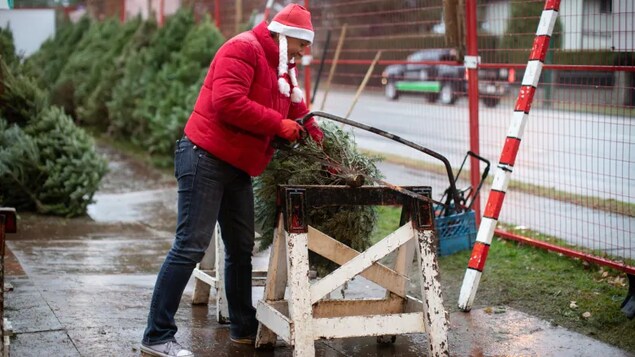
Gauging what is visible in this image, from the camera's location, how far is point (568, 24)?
706cm

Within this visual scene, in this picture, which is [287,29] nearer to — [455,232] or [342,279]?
[342,279]

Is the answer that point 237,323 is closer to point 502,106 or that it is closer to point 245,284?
point 245,284

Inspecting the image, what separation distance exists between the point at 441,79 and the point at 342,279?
165 inches

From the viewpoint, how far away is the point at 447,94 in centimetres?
878

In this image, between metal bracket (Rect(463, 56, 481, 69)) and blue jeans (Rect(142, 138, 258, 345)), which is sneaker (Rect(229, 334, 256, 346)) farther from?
metal bracket (Rect(463, 56, 481, 69))

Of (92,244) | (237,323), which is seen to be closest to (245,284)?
(237,323)

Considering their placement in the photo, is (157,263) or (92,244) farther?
(92,244)

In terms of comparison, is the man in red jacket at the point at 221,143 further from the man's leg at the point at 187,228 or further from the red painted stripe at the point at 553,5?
the red painted stripe at the point at 553,5

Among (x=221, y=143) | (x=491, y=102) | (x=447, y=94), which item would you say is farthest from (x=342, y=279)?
(x=491, y=102)

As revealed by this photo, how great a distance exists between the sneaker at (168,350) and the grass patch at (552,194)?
70.2 inches

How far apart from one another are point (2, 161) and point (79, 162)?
2.43ft

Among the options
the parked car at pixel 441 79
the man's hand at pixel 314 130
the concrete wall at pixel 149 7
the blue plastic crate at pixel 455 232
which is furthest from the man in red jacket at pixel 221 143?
the concrete wall at pixel 149 7

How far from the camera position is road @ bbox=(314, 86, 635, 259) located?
677 cm

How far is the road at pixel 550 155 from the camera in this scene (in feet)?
22.2
